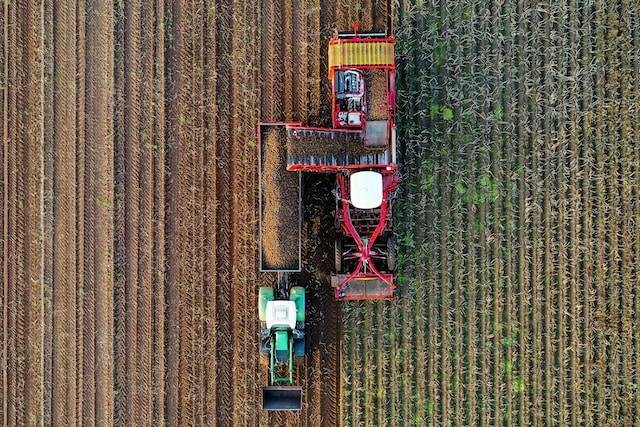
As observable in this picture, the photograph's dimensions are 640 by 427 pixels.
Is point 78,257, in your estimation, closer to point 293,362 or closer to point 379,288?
point 293,362

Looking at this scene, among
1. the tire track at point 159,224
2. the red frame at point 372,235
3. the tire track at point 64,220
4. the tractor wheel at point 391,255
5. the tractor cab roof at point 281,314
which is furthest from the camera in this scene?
the tire track at point 64,220

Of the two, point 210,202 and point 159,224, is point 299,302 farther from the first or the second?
point 159,224

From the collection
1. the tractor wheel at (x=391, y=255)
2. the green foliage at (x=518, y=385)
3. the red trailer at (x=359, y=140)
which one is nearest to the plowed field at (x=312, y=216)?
the green foliage at (x=518, y=385)

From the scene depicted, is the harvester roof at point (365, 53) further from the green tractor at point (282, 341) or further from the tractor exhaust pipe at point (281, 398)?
the tractor exhaust pipe at point (281, 398)

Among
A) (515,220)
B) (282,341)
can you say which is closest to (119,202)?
(282,341)

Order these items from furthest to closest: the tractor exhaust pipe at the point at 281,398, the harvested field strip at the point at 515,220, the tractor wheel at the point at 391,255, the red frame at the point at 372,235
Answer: the tractor exhaust pipe at the point at 281,398 → the harvested field strip at the point at 515,220 → the tractor wheel at the point at 391,255 → the red frame at the point at 372,235

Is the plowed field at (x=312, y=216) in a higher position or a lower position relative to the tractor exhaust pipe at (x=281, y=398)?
higher

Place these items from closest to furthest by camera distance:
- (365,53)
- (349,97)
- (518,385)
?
(365,53) < (349,97) < (518,385)
